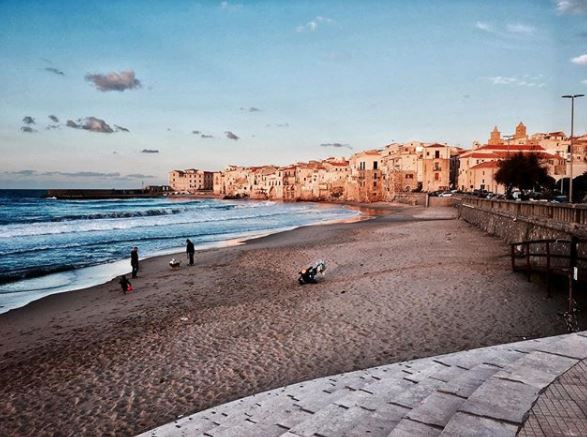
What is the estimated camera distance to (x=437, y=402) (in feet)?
15.0

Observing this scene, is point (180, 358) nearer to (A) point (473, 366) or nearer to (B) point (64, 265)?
(A) point (473, 366)

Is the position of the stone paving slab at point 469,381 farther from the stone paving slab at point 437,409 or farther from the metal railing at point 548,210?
the metal railing at point 548,210

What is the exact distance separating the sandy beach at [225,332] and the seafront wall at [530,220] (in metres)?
2.13

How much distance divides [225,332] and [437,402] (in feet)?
19.6

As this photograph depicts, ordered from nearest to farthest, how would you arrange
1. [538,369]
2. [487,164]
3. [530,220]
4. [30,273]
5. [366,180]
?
[538,369], [530,220], [30,273], [487,164], [366,180]

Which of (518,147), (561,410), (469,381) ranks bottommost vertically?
(469,381)

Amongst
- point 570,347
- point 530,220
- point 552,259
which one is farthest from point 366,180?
point 570,347

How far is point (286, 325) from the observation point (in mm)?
9867

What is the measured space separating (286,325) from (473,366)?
4878mm

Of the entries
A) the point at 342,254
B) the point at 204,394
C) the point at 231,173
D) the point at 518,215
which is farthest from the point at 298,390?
the point at 231,173

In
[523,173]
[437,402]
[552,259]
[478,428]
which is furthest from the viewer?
[523,173]

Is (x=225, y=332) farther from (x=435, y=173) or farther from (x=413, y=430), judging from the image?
(x=435, y=173)

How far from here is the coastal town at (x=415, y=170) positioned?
247 ft

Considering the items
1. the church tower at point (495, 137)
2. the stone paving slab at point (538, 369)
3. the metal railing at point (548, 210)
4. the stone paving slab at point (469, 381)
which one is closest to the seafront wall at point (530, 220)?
the metal railing at point (548, 210)
